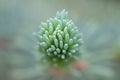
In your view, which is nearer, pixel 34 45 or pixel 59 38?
pixel 59 38

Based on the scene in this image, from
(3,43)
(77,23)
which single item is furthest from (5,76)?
(77,23)

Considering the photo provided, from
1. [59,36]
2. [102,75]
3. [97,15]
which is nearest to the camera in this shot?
[59,36]

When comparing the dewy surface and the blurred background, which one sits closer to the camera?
the dewy surface

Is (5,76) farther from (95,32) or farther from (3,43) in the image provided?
(95,32)

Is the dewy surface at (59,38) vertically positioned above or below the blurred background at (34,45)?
below
